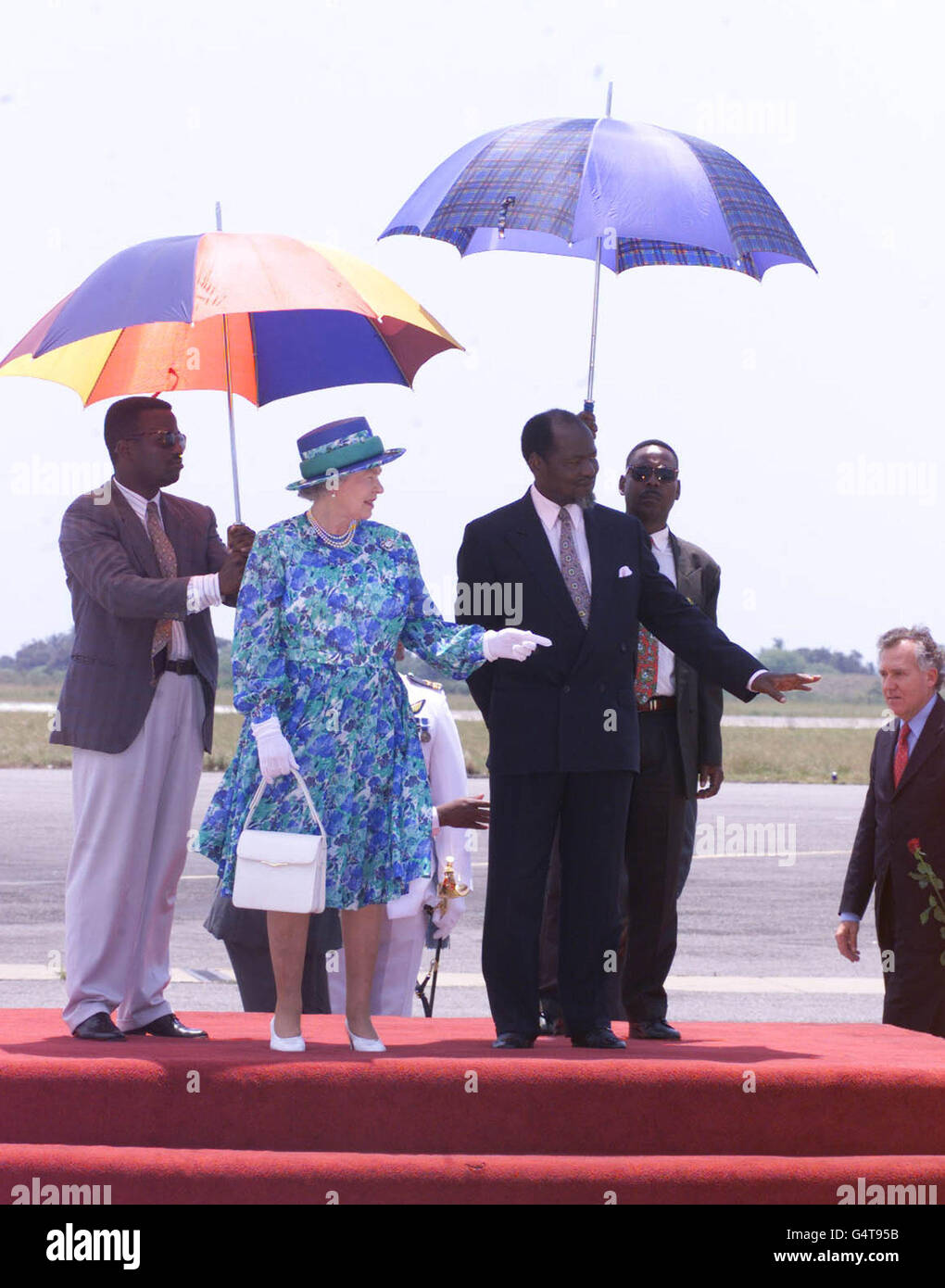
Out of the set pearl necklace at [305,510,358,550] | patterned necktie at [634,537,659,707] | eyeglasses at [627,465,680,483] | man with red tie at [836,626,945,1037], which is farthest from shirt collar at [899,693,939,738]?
pearl necklace at [305,510,358,550]

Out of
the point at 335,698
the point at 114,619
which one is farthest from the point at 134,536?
the point at 335,698

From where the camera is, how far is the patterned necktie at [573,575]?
5.75 meters

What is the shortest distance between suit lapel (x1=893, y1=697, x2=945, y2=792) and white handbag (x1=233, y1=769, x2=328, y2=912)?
2325 millimetres

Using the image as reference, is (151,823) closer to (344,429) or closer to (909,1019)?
(344,429)

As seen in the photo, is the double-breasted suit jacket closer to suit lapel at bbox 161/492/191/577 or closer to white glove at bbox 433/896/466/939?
suit lapel at bbox 161/492/191/577

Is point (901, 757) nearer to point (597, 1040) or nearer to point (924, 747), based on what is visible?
point (924, 747)

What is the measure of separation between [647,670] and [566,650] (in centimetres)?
52

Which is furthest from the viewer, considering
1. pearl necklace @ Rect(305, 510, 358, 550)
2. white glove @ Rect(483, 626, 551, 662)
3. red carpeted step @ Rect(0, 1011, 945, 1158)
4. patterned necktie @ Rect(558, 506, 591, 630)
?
patterned necktie @ Rect(558, 506, 591, 630)

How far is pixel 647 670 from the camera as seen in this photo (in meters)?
6.10

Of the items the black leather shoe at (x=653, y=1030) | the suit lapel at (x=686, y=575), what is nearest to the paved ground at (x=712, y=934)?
the black leather shoe at (x=653, y=1030)

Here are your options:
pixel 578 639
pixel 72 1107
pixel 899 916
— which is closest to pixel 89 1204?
pixel 72 1107

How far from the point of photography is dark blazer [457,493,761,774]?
5613 mm
